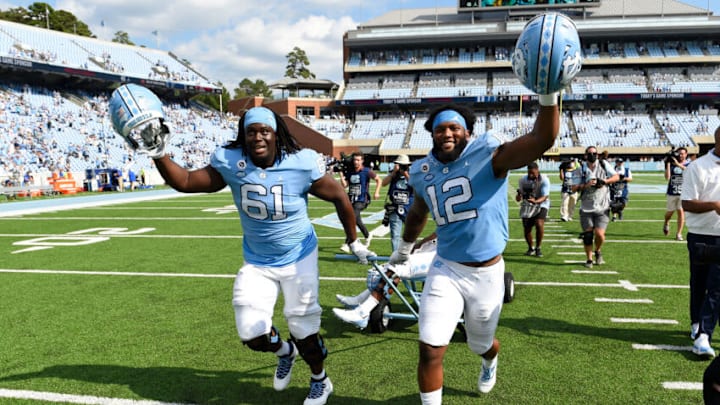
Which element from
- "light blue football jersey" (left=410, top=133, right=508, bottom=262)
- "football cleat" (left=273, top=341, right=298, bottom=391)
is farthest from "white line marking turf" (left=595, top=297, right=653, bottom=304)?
"football cleat" (left=273, top=341, right=298, bottom=391)

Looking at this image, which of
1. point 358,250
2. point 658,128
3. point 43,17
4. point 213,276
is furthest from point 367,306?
point 43,17

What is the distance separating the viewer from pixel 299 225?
347cm

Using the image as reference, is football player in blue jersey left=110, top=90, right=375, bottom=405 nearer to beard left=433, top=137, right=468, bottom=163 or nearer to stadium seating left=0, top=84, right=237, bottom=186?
beard left=433, top=137, right=468, bottom=163

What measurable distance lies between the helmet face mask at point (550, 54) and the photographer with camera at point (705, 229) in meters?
2.27

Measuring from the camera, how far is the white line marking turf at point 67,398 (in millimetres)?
3541

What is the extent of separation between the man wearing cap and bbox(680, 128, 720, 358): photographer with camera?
289cm

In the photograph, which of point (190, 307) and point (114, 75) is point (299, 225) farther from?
point (114, 75)

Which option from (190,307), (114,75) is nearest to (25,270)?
(190,307)

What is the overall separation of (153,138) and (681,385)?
164 inches

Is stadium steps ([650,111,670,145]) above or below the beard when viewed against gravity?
above

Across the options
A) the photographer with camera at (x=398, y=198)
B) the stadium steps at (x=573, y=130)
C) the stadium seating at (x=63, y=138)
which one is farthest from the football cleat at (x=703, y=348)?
the stadium steps at (x=573, y=130)

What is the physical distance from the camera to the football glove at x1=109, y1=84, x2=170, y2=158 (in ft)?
10.00

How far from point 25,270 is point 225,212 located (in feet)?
26.0

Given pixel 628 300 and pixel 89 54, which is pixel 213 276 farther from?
pixel 89 54
